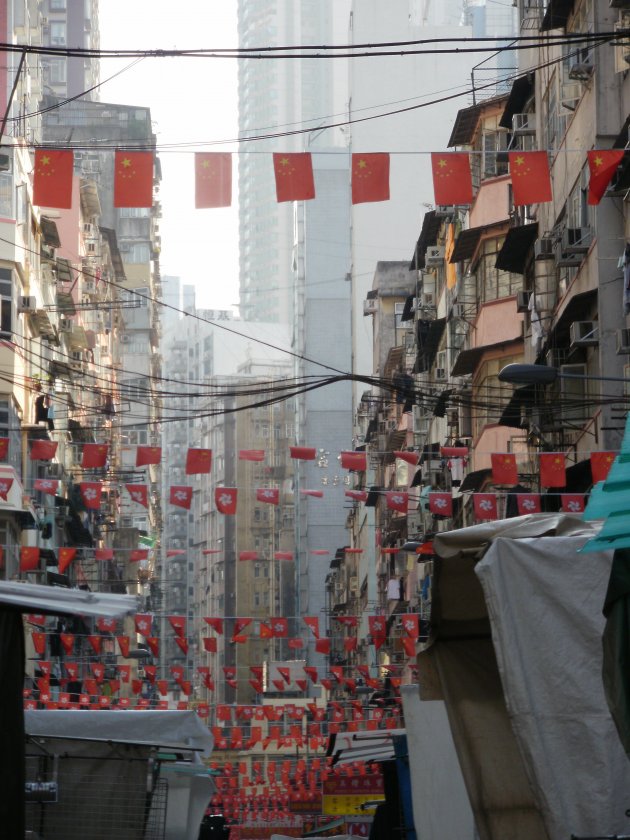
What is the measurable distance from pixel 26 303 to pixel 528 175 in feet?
86.5

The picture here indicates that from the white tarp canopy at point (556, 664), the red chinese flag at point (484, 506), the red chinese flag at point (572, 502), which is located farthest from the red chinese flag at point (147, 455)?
the white tarp canopy at point (556, 664)

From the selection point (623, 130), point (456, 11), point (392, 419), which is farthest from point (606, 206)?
point (456, 11)

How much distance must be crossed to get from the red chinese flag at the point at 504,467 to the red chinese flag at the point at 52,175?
1231 centimetres

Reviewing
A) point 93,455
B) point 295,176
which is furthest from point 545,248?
point 295,176

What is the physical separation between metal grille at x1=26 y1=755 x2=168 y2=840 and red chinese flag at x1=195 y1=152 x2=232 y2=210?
26.8ft

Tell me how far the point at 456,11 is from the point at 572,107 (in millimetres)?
71825

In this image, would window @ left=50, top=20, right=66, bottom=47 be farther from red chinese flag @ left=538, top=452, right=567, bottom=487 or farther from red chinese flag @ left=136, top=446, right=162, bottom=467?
red chinese flag @ left=538, top=452, right=567, bottom=487

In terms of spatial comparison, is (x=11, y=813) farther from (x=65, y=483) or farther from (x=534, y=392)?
(x=65, y=483)

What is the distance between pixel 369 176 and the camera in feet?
53.5

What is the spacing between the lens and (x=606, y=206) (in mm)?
23906

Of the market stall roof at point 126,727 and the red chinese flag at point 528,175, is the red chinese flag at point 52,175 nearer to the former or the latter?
the red chinese flag at point 528,175

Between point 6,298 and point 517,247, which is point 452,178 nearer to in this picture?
point 517,247

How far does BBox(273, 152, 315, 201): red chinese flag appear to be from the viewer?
52.0ft

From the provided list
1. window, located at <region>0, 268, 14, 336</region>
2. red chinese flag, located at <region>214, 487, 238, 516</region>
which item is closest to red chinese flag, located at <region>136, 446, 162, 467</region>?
red chinese flag, located at <region>214, 487, 238, 516</region>
